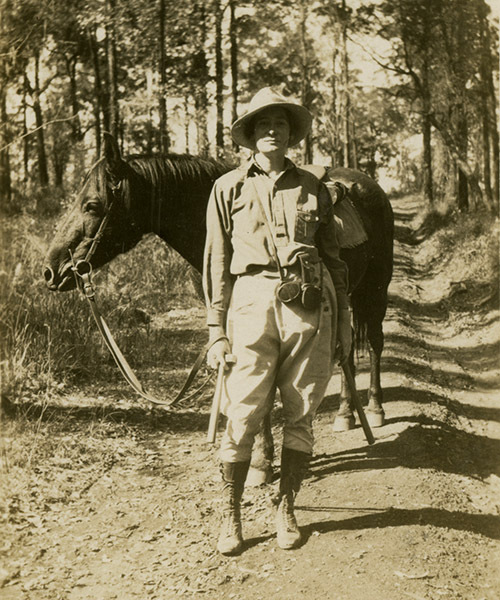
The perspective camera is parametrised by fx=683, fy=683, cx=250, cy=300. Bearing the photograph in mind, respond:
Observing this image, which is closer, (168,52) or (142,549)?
(142,549)

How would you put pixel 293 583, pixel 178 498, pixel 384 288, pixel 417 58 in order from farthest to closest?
pixel 384 288 < pixel 417 58 < pixel 178 498 < pixel 293 583

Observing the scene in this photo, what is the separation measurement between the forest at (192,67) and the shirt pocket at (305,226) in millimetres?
696

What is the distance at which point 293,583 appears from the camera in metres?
2.98

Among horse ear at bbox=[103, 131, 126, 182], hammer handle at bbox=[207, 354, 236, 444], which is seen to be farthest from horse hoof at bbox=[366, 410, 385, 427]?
horse ear at bbox=[103, 131, 126, 182]

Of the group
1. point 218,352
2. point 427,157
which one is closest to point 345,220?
point 427,157

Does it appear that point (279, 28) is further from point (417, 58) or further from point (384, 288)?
point (384, 288)

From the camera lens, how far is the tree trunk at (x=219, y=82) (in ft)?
11.6

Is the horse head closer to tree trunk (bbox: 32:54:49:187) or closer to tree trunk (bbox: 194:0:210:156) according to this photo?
tree trunk (bbox: 32:54:49:187)

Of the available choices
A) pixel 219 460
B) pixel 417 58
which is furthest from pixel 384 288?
pixel 219 460

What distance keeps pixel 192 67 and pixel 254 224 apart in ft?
3.43

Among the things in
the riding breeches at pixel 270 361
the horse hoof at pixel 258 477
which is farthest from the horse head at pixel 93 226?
the horse hoof at pixel 258 477

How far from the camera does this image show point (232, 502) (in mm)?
3270

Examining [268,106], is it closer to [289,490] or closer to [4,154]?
[4,154]

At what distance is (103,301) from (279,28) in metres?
1.72
